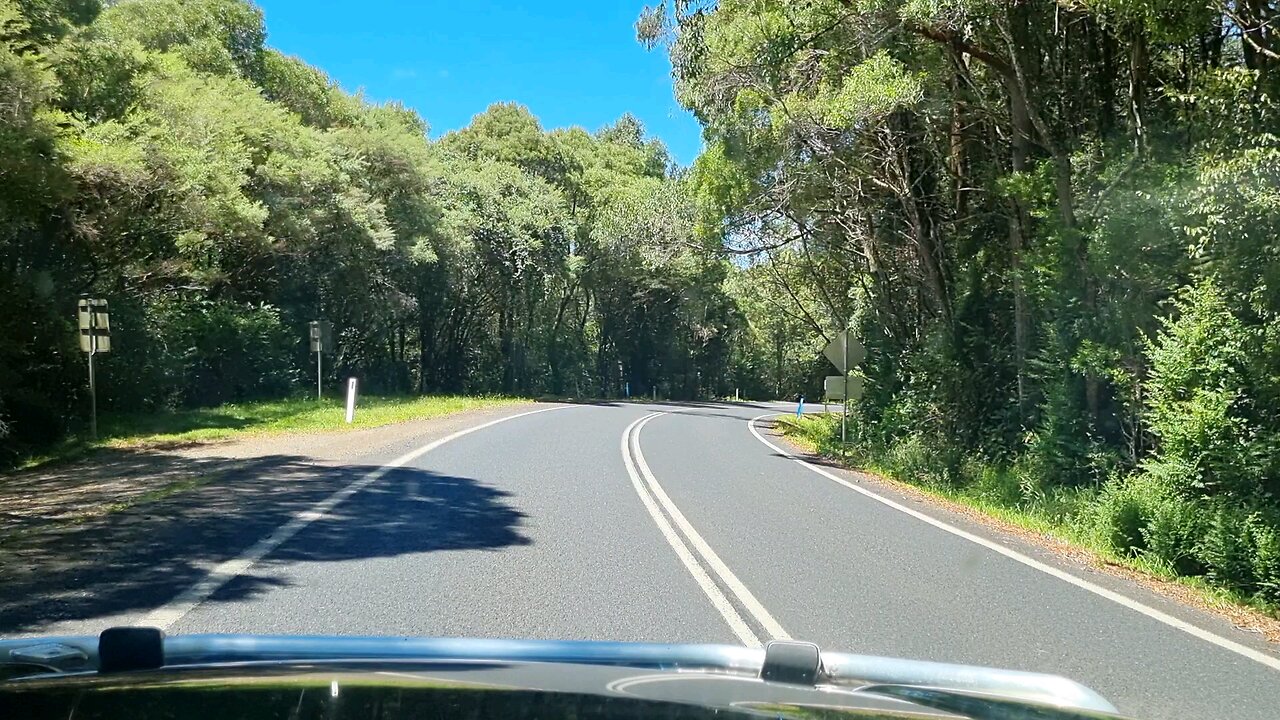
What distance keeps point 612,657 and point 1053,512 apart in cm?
1069

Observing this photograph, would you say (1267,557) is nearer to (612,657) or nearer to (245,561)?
(612,657)

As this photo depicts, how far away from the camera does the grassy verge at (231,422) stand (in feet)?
66.0

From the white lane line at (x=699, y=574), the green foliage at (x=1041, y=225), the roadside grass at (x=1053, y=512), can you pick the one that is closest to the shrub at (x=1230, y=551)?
the green foliage at (x=1041, y=225)

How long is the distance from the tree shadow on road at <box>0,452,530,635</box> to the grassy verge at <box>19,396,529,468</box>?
550 cm

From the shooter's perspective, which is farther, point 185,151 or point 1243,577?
point 185,151

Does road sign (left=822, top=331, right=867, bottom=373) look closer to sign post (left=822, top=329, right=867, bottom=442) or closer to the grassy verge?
sign post (left=822, top=329, right=867, bottom=442)

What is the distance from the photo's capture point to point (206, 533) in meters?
9.92

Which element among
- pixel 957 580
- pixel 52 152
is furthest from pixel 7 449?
pixel 957 580

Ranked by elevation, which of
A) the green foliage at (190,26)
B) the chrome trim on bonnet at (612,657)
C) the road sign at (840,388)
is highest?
the green foliage at (190,26)

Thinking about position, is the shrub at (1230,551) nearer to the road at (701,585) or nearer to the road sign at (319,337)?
the road at (701,585)

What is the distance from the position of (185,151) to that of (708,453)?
13401mm

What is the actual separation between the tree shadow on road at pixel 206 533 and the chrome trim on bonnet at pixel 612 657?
3508 mm

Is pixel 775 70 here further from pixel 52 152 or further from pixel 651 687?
pixel 651 687

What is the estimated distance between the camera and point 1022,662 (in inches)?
247
